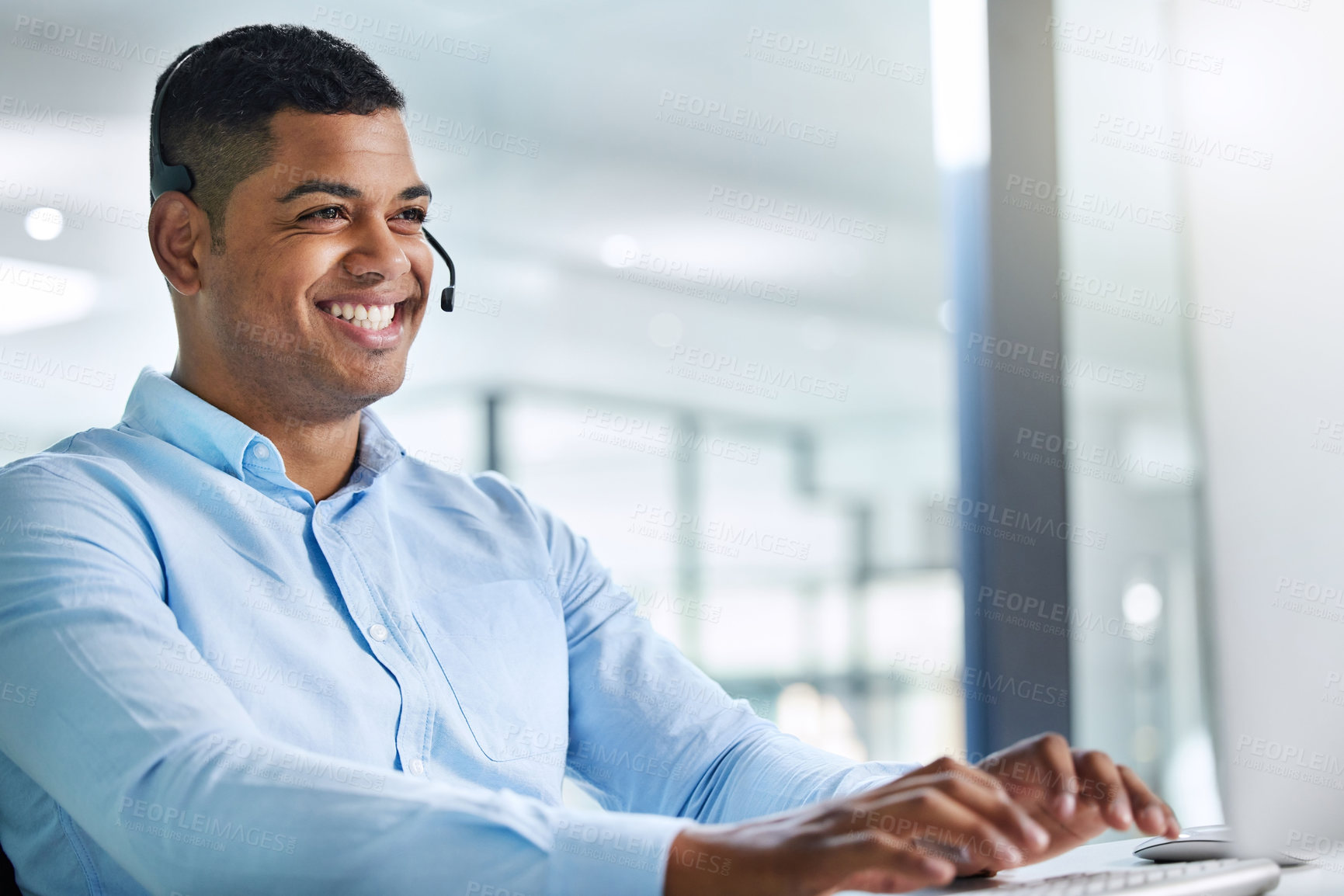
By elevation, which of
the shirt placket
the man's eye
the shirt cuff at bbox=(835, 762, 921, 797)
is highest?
the man's eye

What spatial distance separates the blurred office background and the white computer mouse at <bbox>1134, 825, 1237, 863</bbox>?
103cm

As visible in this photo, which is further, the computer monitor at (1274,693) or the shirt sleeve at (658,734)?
the shirt sleeve at (658,734)

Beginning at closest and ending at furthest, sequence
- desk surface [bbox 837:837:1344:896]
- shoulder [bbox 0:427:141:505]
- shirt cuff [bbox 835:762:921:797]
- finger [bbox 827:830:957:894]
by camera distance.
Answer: finger [bbox 827:830:957:894]
desk surface [bbox 837:837:1344:896]
shoulder [bbox 0:427:141:505]
shirt cuff [bbox 835:762:921:797]

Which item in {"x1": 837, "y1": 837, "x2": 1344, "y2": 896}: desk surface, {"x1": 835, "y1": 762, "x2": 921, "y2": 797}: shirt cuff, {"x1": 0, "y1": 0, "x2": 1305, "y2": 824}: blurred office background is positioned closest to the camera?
{"x1": 837, "y1": 837, "x2": 1344, "y2": 896}: desk surface

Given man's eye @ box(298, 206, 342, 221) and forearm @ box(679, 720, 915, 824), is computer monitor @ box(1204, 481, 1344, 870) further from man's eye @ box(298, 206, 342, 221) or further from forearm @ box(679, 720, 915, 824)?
man's eye @ box(298, 206, 342, 221)

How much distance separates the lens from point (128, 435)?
120cm

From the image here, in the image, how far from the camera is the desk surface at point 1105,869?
0.78m

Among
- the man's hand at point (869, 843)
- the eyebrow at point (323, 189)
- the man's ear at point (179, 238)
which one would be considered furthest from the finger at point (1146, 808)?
the man's ear at point (179, 238)

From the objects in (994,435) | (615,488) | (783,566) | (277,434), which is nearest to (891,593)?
(783,566)

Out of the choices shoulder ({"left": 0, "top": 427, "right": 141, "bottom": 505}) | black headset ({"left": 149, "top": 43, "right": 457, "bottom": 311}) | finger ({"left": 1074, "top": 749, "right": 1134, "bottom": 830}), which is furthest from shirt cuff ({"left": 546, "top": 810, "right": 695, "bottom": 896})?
black headset ({"left": 149, "top": 43, "right": 457, "bottom": 311})

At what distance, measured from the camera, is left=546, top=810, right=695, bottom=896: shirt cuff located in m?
0.70

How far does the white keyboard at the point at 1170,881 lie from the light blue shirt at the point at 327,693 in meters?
0.24

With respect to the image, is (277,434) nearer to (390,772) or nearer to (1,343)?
(390,772)

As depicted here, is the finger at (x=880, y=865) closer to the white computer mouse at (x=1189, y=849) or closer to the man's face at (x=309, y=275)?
the white computer mouse at (x=1189, y=849)
